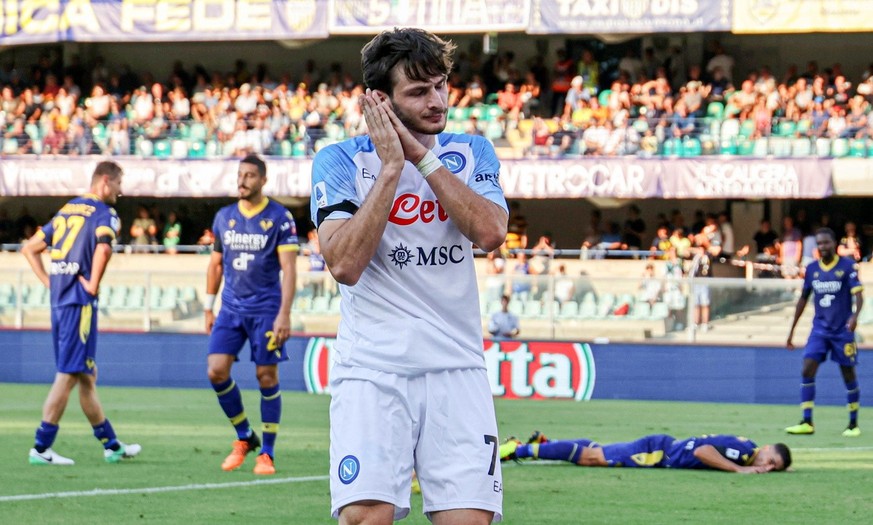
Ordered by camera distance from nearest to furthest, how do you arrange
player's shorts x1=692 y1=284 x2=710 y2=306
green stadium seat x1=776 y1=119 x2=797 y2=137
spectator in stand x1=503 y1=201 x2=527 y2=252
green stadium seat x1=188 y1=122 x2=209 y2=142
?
player's shorts x1=692 y1=284 x2=710 y2=306 < spectator in stand x1=503 y1=201 x2=527 y2=252 < green stadium seat x1=776 y1=119 x2=797 y2=137 < green stadium seat x1=188 y1=122 x2=209 y2=142

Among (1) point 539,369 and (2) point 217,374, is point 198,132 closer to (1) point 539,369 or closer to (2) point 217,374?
(1) point 539,369

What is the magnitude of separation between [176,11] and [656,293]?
15120 millimetres

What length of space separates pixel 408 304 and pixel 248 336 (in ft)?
18.9

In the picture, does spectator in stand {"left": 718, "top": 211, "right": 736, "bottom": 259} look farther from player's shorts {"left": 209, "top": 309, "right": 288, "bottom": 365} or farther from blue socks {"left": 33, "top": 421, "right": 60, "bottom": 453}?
blue socks {"left": 33, "top": 421, "right": 60, "bottom": 453}

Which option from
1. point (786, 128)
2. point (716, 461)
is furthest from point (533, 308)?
point (786, 128)

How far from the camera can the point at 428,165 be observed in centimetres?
400

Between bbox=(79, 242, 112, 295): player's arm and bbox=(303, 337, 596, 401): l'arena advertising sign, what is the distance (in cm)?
992

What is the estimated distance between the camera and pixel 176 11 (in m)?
30.2

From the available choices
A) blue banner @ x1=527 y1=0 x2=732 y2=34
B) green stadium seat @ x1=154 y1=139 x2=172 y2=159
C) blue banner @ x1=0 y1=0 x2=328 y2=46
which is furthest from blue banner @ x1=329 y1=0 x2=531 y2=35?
green stadium seat @ x1=154 y1=139 x2=172 y2=159

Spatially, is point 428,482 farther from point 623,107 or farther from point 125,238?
point 125,238

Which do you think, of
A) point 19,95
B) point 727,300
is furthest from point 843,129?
point 19,95

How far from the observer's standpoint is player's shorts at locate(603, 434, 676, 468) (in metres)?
10.1

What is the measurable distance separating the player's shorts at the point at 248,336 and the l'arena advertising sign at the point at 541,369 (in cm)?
972

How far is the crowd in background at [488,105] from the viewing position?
27.3 meters
